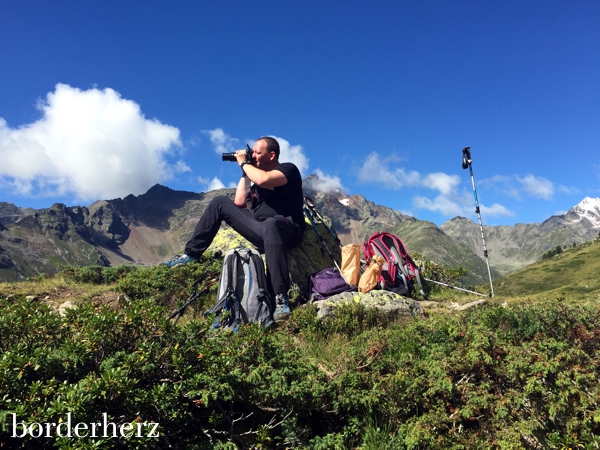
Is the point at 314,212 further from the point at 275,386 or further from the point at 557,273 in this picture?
the point at 557,273

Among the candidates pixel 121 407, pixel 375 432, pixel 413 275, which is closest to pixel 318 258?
pixel 413 275

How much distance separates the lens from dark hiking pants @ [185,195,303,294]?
287 inches

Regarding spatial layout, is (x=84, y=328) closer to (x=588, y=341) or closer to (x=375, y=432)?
(x=375, y=432)

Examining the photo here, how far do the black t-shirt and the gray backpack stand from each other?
156 centimetres

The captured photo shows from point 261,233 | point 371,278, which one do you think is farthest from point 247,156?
point 371,278

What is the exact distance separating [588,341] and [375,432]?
3.31 meters

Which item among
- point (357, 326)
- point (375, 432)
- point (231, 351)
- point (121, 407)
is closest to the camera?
point (121, 407)

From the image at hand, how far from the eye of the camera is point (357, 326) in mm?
6707

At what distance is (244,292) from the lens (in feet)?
22.8

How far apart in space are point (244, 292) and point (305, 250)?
12.7ft

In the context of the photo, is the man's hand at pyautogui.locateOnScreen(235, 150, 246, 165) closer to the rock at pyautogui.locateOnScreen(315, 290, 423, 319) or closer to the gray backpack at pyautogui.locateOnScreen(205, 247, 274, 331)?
the gray backpack at pyautogui.locateOnScreen(205, 247, 274, 331)

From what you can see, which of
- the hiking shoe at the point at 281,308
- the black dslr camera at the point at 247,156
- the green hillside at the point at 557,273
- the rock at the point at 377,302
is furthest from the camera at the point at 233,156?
the green hillside at the point at 557,273

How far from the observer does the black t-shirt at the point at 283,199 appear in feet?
28.2

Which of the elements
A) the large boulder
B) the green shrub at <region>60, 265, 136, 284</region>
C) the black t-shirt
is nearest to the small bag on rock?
the large boulder
